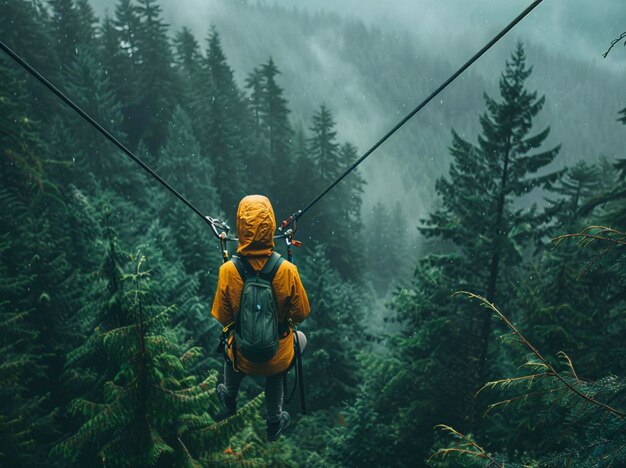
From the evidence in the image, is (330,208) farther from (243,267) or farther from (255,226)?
(255,226)

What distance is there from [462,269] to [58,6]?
40.2 metres

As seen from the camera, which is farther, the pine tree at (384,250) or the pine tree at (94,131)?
the pine tree at (384,250)

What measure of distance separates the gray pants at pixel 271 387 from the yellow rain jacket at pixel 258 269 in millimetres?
499

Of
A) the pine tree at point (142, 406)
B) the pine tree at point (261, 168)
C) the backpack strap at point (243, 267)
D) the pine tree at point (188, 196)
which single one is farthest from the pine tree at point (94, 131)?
the backpack strap at point (243, 267)

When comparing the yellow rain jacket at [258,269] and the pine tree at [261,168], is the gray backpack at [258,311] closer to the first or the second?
the yellow rain jacket at [258,269]

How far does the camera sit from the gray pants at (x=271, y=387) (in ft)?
17.6

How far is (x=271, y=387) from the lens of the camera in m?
5.42

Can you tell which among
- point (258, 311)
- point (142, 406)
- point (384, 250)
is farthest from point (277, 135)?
point (258, 311)

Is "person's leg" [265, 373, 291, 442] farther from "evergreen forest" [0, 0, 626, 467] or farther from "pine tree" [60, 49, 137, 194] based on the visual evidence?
"pine tree" [60, 49, 137, 194]

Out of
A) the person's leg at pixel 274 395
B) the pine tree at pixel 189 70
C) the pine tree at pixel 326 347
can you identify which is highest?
the pine tree at pixel 189 70

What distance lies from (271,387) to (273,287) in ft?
5.81

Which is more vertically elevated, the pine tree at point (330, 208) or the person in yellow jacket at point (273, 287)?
the pine tree at point (330, 208)

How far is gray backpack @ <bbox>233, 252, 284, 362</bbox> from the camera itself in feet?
13.5

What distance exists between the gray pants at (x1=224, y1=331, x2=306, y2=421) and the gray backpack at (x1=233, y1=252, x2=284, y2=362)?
116 cm
